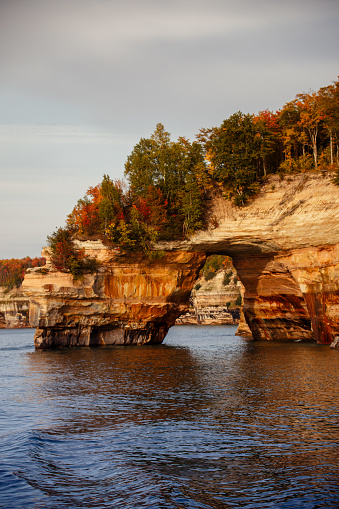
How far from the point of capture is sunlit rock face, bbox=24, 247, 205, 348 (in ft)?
166

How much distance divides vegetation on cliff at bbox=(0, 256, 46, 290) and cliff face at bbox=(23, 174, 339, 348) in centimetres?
9202

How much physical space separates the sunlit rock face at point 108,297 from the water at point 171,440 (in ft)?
69.6

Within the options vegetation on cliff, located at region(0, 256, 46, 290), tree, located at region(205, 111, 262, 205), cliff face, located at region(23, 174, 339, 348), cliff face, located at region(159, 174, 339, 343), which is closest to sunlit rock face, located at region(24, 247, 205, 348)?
cliff face, located at region(23, 174, 339, 348)

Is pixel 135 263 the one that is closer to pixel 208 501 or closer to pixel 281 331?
pixel 281 331

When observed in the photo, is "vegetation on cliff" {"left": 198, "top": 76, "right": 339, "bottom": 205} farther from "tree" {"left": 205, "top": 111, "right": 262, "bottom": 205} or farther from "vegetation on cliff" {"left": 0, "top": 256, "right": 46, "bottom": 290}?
"vegetation on cliff" {"left": 0, "top": 256, "right": 46, "bottom": 290}

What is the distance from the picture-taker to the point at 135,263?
173 feet

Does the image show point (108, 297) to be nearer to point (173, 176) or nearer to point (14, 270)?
point (173, 176)

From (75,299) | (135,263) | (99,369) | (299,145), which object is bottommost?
(99,369)

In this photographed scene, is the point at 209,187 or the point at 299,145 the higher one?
the point at 299,145

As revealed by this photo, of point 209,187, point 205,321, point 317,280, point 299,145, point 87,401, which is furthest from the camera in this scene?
point 205,321

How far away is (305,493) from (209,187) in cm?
4173

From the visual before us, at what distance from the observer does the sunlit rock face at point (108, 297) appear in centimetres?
5053

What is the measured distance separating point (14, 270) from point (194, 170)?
11460cm

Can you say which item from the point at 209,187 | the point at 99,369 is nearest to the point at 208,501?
the point at 99,369
